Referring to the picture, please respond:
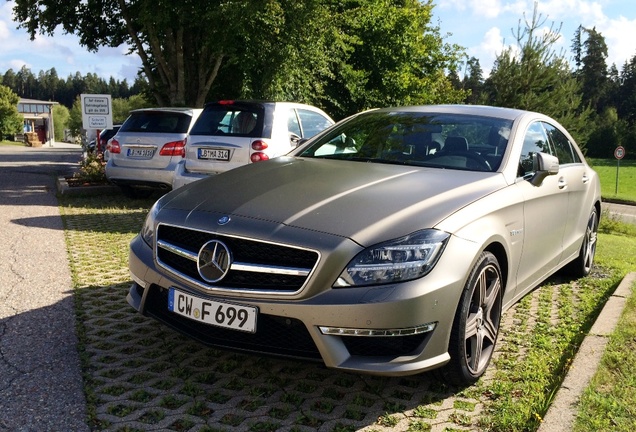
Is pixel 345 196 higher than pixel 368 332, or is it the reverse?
pixel 345 196

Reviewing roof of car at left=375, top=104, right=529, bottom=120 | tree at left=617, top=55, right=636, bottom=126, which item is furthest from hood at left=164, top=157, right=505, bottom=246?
tree at left=617, top=55, right=636, bottom=126

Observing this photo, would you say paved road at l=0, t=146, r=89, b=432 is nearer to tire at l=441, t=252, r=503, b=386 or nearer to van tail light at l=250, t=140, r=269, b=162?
tire at l=441, t=252, r=503, b=386

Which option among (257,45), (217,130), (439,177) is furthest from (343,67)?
(439,177)

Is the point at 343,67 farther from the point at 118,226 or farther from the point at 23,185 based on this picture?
the point at 118,226

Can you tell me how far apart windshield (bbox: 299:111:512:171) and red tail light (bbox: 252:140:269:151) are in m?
3.49

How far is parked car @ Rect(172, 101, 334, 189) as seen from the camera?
28.3ft

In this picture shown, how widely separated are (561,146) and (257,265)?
139 inches

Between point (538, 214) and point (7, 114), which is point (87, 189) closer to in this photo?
point (538, 214)

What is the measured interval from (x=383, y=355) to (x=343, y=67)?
19.0 meters

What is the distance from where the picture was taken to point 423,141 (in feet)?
15.0

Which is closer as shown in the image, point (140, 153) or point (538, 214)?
point (538, 214)

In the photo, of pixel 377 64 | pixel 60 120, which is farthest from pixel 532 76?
pixel 60 120

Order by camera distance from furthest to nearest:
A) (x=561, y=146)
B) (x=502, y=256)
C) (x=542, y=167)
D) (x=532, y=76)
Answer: (x=532, y=76) < (x=561, y=146) < (x=542, y=167) < (x=502, y=256)

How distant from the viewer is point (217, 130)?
8.86 meters
